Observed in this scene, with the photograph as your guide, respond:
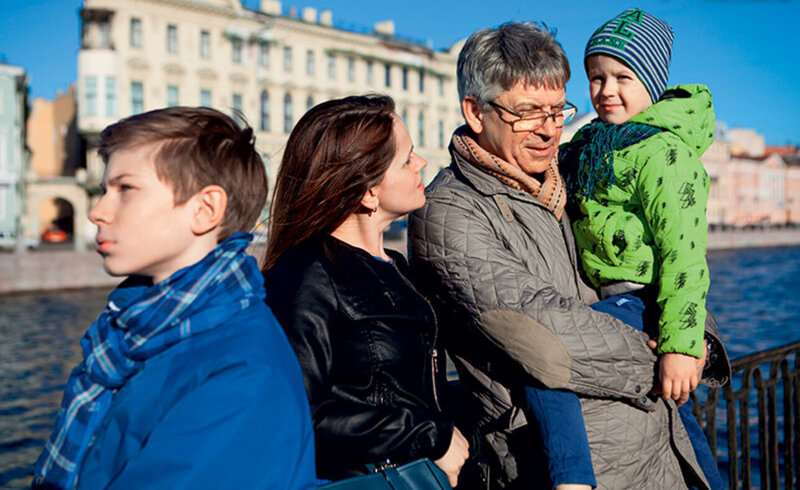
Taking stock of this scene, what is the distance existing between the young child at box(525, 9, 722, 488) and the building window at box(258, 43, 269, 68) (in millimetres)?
38339

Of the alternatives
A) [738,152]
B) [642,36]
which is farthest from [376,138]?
[738,152]

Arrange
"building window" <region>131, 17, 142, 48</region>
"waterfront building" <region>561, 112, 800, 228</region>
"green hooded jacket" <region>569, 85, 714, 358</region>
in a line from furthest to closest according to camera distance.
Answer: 1. "waterfront building" <region>561, 112, 800, 228</region>
2. "building window" <region>131, 17, 142, 48</region>
3. "green hooded jacket" <region>569, 85, 714, 358</region>

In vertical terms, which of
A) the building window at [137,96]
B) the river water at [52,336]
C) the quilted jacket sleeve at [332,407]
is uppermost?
the building window at [137,96]

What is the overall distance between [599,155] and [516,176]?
0.26 metres

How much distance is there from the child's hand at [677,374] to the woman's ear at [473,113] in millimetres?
751

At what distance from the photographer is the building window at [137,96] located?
3416cm

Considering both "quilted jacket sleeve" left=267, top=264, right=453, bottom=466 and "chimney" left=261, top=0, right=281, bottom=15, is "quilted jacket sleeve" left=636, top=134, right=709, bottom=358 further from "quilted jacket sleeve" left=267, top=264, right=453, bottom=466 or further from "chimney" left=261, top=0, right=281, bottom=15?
"chimney" left=261, top=0, right=281, bottom=15

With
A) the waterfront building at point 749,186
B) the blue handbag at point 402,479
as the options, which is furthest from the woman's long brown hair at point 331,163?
the waterfront building at point 749,186

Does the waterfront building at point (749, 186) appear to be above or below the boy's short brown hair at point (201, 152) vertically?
above

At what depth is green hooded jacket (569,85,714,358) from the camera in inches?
67.6

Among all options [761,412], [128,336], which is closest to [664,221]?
[128,336]

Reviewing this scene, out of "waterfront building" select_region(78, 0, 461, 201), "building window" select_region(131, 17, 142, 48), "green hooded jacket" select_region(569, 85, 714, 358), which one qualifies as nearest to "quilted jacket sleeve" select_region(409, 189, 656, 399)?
"green hooded jacket" select_region(569, 85, 714, 358)

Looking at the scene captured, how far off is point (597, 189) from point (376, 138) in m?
0.64

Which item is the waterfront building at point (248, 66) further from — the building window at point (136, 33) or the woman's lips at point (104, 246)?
the woman's lips at point (104, 246)
